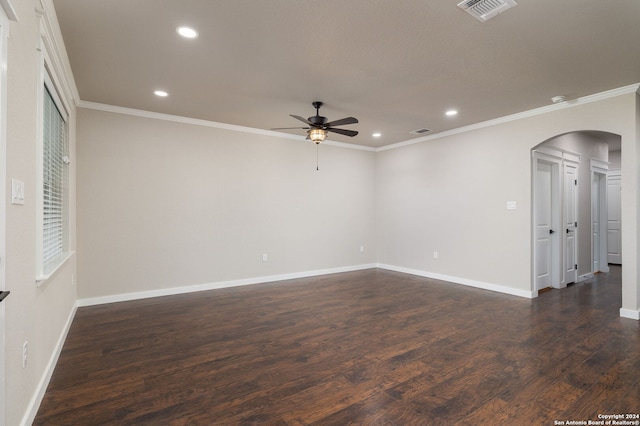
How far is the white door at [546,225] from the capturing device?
199 inches

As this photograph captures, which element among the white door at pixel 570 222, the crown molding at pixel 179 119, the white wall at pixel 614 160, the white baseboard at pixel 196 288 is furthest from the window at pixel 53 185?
the white wall at pixel 614 160

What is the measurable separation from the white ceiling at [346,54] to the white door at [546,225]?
142 centimetres

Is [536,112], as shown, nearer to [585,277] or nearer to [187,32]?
[585,277]

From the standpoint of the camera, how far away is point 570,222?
5.61m

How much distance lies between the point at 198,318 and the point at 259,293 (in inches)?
48.1

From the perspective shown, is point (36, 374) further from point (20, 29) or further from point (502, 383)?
point (502, 383)

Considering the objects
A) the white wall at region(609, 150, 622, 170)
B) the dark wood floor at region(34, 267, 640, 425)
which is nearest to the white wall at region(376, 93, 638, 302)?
the dark wood floor at region(34, 267, 640, 425)

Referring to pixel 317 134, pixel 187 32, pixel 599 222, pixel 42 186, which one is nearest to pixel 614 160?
pixel 599 222

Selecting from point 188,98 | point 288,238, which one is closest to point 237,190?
point 288,238

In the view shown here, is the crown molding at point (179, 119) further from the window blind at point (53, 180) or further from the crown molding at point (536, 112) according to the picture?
the crown molding at point (536, 112)

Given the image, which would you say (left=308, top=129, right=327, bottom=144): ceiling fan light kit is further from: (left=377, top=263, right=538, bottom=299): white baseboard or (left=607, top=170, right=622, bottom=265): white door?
(left=607, top=170, right=622, bottom=265): white door

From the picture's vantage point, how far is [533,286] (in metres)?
4.69

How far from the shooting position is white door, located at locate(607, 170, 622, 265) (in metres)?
7.38

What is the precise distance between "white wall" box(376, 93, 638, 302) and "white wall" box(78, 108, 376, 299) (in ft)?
3.46
